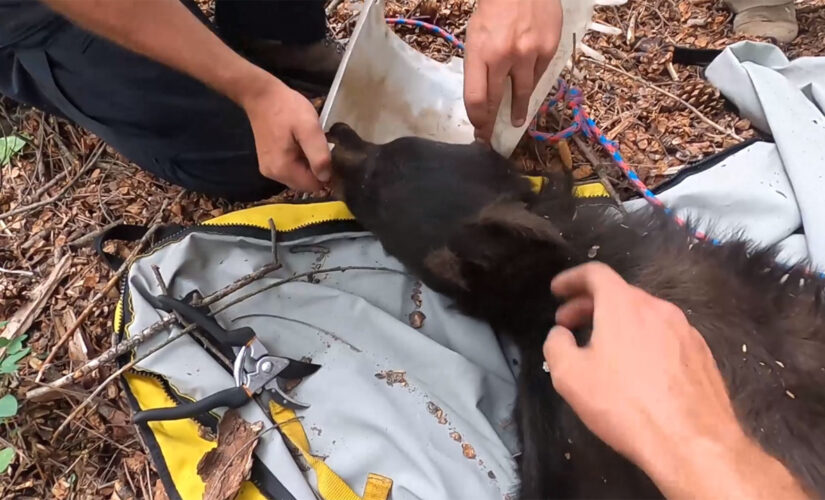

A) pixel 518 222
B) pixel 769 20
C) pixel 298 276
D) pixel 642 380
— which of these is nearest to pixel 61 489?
pixel 298 276

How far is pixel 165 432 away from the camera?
2.34 meters

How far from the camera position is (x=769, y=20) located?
11.0 feet

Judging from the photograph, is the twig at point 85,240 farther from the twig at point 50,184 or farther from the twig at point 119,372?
the twig at point 119,372

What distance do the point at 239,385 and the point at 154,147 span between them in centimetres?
99

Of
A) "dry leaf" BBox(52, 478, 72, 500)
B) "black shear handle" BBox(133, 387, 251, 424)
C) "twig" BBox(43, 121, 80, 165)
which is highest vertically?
"twig" BBox(43, 121, 80, 165)

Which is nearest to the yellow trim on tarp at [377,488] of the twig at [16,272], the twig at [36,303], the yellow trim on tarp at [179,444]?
the yellow trim on tarp at [179,444]

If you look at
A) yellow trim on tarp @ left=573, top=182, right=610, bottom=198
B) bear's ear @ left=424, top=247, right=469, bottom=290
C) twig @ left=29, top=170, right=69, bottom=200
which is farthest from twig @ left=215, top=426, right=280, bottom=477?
twig @ left=29, top=170, right=69, bottom=200

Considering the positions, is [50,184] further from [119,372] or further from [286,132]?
[286,132]

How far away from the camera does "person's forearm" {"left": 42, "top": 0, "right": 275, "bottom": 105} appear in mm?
1787

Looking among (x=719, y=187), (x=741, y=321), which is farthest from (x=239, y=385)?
(x=719, y=187)

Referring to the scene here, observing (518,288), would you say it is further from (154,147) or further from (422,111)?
(154,147)

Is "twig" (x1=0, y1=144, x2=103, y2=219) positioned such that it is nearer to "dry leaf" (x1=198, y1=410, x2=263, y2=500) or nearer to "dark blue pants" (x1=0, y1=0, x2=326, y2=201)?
"dark blue pants" (x1=0, y1=0, x2=326, y2=201)

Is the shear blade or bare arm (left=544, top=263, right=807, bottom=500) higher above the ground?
bare arm (left=544, top=263, right=807, bottom=500)

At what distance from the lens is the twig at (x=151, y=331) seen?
242 cm
